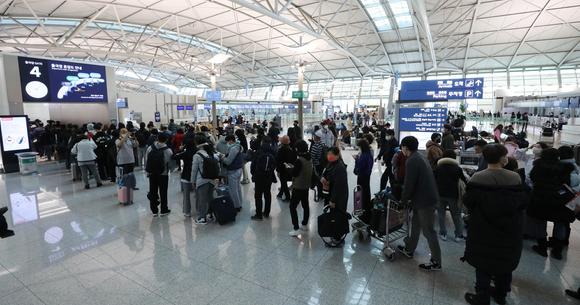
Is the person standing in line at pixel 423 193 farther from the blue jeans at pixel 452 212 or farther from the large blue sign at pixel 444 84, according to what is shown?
the large blue sign at pixel 444 84

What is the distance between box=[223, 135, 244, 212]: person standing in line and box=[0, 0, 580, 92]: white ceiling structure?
758cm

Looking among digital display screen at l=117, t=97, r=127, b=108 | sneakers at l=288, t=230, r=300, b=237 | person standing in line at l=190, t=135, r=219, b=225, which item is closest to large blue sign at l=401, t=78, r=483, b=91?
sneakers at l=288, t=230, r=300, b=237

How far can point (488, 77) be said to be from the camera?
3269 cm

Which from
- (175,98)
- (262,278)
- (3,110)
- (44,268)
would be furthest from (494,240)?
Result: (175,98)

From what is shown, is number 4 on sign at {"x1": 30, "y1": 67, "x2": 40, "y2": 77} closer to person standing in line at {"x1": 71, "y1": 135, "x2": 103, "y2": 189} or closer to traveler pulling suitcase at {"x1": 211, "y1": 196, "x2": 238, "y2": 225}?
person standing in line at {"x1": 71, "y1": 135, "x2": 103, "y2": 189}

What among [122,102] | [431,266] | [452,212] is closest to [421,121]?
[452,212]

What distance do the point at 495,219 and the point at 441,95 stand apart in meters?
5.31

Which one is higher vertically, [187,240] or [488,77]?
[488,77]

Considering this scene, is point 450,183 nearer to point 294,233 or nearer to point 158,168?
point 294,233

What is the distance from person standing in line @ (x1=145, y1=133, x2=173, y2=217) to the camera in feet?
16.1

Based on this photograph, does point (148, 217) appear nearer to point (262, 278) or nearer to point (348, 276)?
point (262, 278)

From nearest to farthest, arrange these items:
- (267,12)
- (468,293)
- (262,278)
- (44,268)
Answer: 1. (468,293)
2. (262,278)
3. (44,268)
4. (267,12)

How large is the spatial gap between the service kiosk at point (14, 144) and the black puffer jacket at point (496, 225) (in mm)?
11134

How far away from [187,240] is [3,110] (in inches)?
405
